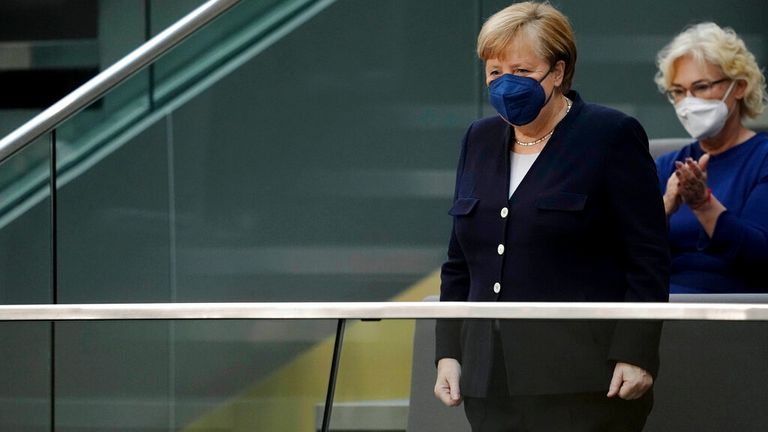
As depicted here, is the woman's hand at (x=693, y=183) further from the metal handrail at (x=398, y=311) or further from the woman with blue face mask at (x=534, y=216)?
the metal handrail at (x=398, y=311)

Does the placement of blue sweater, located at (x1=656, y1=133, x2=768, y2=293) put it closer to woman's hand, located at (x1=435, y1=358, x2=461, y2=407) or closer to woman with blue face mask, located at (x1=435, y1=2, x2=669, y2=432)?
woman with blue face mask, located at (x1=435, y1=2, x2=669, y2=432)

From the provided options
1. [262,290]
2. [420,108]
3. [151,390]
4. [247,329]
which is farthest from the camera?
[262,290]

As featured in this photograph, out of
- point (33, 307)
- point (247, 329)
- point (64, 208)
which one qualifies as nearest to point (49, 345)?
point (33, 307)

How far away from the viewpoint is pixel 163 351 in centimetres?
183

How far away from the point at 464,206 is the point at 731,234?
34.0 inches

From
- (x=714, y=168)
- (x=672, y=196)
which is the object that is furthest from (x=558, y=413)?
(x=714, y=168)

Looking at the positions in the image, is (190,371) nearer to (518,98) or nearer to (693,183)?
(518,98)

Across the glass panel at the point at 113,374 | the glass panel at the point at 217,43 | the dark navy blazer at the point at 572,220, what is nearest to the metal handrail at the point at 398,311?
the glass panel at the point at 113,374

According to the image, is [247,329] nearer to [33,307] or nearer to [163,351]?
[163,351]

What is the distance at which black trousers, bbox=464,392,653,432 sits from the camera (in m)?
1.58

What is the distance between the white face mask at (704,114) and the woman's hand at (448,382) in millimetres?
1322

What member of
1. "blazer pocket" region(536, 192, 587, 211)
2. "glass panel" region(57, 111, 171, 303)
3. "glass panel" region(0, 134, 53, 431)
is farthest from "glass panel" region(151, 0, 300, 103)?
"blazer pocket" region(536, 192, 587, 211)

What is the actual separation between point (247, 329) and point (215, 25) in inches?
66.3

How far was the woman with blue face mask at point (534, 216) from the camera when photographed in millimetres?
1620
